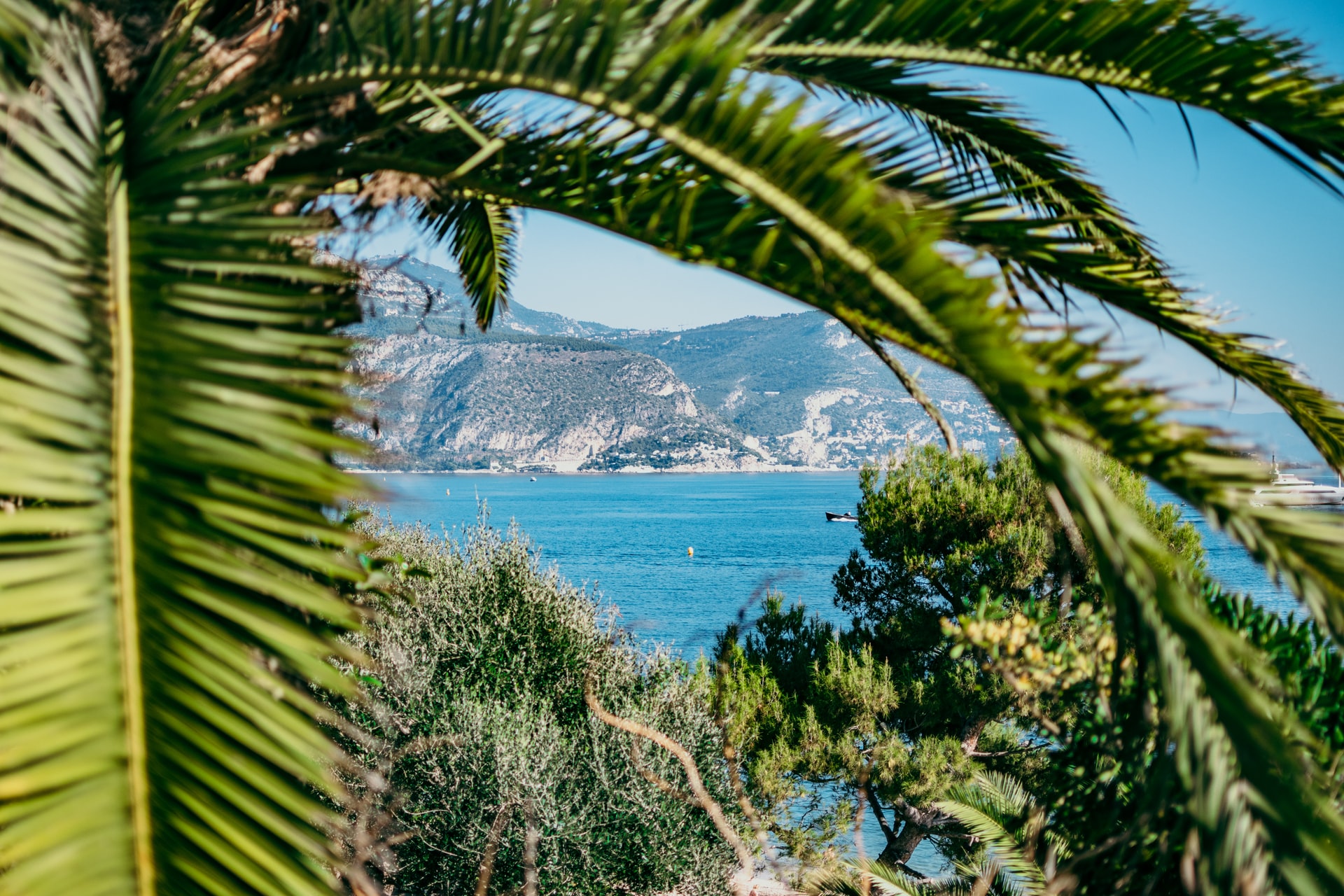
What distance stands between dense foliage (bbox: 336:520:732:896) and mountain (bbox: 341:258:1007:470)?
217ft

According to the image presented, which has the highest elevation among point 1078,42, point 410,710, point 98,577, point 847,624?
point 1078,42

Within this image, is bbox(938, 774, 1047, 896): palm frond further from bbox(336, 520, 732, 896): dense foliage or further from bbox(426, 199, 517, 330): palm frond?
bbox(426, 199, 517, 330): palm frond

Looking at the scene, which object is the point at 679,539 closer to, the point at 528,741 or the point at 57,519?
the point at 528,741

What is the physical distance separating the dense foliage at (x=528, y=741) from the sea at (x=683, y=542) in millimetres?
879

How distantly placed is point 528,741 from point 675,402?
399 ft

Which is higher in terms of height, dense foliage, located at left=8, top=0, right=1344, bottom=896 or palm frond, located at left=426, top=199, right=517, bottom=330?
palm frond, located at left=426, top=199, right=517, bottom=330

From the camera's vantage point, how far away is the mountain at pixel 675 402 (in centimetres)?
10950

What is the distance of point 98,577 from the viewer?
126cm

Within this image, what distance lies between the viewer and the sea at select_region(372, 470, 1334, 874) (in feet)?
45.5

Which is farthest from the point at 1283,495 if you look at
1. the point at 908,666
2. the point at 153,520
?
the point at 908,666

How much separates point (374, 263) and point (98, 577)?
1.62m

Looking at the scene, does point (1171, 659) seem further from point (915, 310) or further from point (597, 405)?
point (597, 405)

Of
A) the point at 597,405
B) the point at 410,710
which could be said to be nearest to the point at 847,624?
the point at 410,710

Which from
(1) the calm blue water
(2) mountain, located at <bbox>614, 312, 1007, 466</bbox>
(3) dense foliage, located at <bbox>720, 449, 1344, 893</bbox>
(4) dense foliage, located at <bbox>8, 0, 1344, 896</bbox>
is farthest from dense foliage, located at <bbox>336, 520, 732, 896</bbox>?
(2) mountain, located at <bbox>614, 312, 1007, 466</bbox>
